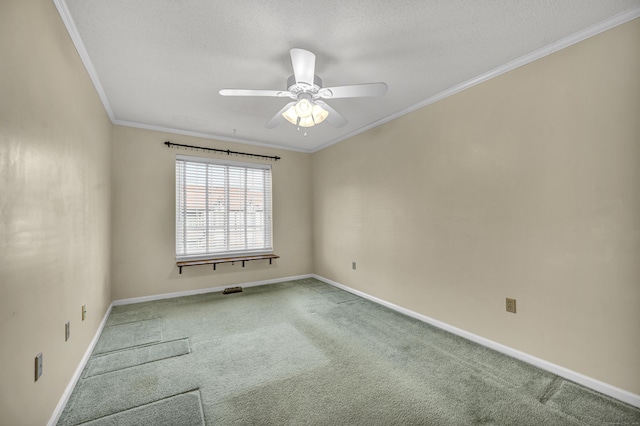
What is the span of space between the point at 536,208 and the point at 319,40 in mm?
2144

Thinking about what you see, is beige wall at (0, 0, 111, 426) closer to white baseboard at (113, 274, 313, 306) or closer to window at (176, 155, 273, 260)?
white baseboard at (113, 274, 313, 306)

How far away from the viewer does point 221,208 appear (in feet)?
15.0

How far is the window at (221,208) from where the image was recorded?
13.9 feet

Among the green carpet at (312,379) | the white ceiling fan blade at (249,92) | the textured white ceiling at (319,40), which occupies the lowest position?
the green carpet at (312,379)

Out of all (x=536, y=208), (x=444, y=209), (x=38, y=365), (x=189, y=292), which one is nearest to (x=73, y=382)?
(x=38, y=365)

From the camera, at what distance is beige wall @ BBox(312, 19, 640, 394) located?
73.1 inches

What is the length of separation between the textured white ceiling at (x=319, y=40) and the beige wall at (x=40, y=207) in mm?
346

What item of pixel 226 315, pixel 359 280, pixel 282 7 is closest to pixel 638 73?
pixel 282 7

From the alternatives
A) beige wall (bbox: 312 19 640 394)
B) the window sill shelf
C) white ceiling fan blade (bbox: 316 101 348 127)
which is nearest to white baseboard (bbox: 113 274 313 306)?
the window sill shelf

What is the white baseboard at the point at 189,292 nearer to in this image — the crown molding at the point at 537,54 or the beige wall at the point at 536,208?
the beige wall at the point at 536,208

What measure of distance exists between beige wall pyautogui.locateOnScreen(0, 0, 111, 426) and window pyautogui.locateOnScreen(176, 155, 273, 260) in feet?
5.88

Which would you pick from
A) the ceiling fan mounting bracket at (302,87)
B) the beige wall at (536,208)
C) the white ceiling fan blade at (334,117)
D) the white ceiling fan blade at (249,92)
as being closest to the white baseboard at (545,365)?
the beige wall at (536,208)

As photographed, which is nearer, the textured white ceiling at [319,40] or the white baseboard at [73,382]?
the white baseboard at [73,382]

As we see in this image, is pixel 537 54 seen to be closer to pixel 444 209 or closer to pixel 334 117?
pixel 444 209
